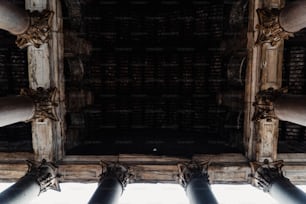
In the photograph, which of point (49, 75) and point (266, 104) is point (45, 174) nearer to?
point (49, 75)

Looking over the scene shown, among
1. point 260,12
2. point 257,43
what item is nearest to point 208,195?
point 257,43

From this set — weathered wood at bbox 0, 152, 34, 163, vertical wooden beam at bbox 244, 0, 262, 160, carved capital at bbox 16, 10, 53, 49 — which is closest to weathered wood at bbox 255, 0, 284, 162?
vertical wooden beam at bbox 244, 0, 262, 160

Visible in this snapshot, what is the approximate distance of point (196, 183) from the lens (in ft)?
30.6

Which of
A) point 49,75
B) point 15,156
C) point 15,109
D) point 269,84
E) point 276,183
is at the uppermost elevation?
point 49,75

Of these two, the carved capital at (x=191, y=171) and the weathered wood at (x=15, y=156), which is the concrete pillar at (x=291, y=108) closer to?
the carved capital at (x=191, y=171)

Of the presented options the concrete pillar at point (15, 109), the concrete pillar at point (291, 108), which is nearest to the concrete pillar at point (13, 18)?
the concrete pillar at point (15, 109)

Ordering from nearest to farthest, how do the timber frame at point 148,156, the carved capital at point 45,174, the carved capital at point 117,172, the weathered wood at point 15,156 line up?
the carved capital at point 45,174, the carved capital at point 117,172, the timber frame at point 148,156, the weathered wood at point 15,156

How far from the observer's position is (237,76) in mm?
13781

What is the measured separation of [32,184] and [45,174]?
847 mm

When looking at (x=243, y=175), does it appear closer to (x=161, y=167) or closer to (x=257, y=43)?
(x=161, y=167)

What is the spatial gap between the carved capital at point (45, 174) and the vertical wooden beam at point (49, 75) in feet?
0.80

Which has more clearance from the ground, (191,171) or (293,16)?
(293,16)

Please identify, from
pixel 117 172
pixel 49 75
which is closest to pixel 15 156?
pixel 49 75

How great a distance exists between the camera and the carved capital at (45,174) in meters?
9.79
